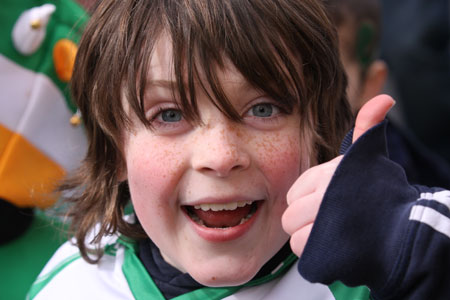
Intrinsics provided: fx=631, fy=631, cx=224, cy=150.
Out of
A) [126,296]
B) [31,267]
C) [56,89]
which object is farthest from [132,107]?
[31,267]

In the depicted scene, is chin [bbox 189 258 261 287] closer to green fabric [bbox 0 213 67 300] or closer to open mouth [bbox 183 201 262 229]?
open mouth [bbox 183 201 262 229]

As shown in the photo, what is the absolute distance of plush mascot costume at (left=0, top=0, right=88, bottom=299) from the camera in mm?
1627

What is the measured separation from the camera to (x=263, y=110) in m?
1.23

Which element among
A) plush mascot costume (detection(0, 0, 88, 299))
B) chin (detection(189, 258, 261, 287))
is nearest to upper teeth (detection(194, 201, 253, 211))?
chin (detection(189, 258, 261, 287))

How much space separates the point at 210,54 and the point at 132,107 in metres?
0.20

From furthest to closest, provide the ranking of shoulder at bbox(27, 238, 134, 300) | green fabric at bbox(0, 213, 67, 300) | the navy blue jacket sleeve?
green fabric at bbox(0, 213, 67, 300)
shoulder at bbox(27, 238, 134, 300)
the navy blue jacket sleeve

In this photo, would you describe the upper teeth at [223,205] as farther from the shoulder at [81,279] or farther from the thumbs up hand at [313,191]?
the shoulder at [81,279]

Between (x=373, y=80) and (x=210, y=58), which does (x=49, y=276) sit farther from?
(x=373, y=80)

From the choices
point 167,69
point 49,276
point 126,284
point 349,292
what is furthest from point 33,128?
point 349,292

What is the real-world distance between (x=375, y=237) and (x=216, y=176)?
13.1 inches

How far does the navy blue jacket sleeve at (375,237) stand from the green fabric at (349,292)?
24 centimetres

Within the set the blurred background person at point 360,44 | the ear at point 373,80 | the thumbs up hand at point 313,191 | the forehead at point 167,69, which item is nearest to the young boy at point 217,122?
the forehead at point 167,69

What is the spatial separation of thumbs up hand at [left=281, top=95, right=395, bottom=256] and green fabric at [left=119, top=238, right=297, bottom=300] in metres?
0.34

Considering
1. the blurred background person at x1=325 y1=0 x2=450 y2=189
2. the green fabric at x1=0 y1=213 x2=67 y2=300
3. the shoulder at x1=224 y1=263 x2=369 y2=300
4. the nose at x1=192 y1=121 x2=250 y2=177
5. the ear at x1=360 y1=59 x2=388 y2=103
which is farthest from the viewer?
the ear at x1=360 y1=59 x2=388 y2=103
